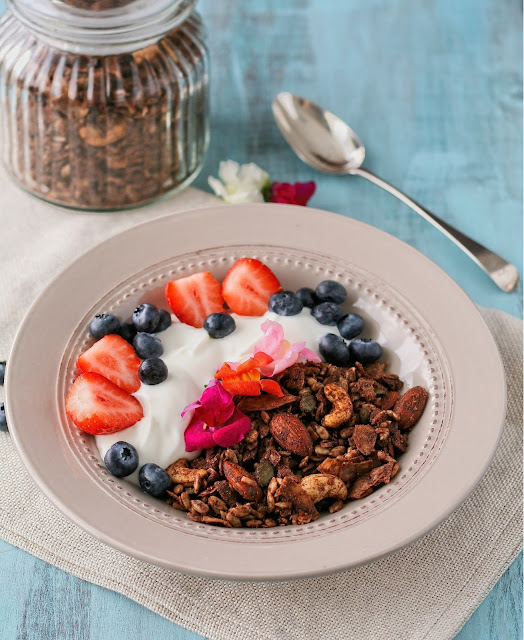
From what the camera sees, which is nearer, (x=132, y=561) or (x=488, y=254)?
(x=132, y=561)

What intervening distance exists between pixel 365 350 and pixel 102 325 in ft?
1.87

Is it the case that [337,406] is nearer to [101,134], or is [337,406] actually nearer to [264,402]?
[264,402]

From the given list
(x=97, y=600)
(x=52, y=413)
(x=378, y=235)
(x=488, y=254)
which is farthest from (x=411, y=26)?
(x=97, y=600)

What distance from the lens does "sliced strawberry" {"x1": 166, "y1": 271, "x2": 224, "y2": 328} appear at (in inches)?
74.2

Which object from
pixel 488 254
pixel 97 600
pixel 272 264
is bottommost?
pixel 97 600

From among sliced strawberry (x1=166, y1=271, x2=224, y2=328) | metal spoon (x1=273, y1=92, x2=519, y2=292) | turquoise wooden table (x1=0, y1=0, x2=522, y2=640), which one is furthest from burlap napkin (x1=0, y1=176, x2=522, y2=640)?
metal spoon (x1=273, y1=92, x2=519, y2=292)

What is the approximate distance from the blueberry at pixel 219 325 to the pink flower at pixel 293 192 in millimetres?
642

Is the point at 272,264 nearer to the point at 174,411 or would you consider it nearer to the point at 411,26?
the point at 174,411

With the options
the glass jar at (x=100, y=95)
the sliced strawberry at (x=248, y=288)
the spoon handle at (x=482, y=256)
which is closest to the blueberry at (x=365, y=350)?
the sliced strawberry at (x=248, y=288)

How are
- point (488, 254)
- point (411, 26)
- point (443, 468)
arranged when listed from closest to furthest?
point (443, 468)
point (488, 254)
point (411, 26)

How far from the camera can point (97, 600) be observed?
1622 mm

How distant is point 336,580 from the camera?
161cm

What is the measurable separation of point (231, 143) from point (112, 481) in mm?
1436

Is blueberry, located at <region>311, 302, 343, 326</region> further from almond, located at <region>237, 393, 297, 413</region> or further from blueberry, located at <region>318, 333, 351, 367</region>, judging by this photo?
almond, located at <region>237, 393, 297, 413</region>
